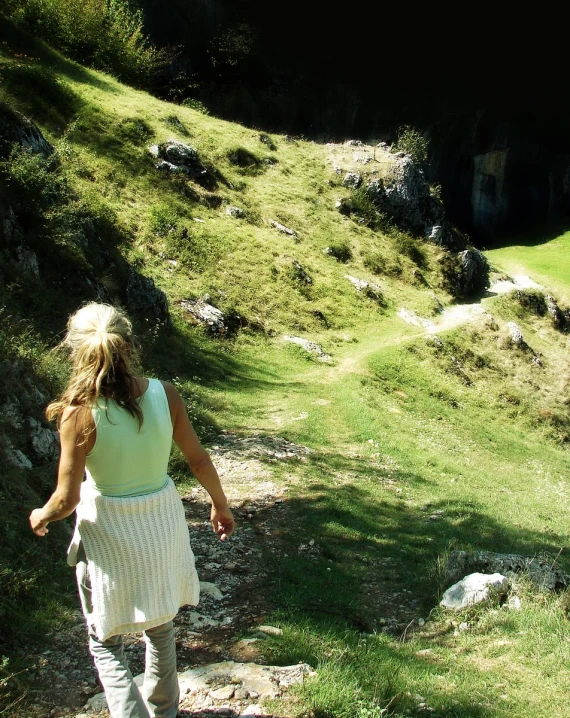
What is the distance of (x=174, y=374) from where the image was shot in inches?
537

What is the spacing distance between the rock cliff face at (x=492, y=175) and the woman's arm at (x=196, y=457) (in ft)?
151

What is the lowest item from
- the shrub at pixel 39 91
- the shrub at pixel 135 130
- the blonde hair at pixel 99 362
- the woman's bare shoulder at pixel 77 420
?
the woman's bare shoulder at pixel 77 420

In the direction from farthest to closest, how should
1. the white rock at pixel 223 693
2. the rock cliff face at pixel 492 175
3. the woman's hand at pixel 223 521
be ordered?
the rock cliff face at pixel 492 175, the white rock at pixel 223 693, the woman's hand at pixel 223 521

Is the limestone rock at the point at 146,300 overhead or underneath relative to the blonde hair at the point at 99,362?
underneath

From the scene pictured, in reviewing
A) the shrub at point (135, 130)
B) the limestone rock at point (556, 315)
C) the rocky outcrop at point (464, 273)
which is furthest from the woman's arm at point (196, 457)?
the limestone rock at point (556, 315)

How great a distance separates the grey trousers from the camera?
3047 mm

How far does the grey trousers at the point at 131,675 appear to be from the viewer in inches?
120

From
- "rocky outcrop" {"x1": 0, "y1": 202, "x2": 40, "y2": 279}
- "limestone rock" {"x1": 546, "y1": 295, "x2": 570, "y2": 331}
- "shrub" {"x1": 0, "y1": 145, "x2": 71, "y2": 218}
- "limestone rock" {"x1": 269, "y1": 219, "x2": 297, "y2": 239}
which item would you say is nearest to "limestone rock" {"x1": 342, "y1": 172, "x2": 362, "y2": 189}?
"limestone rock" {"x1": 269, "y1": 219, "x2": 297, "y2": 239}

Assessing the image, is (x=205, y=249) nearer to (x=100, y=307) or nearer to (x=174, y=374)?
(x=174, y=374)

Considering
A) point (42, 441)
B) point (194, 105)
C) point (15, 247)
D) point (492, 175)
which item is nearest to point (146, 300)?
point (15, 247)

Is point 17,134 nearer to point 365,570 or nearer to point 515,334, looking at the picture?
point 365,570

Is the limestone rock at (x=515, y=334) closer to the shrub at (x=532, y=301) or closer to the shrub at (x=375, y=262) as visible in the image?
the shrub at (x=532, y=301)

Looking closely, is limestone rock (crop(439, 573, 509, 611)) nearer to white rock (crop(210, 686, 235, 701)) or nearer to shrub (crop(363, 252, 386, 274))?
white rock (crop(210, 686, 235, 701))

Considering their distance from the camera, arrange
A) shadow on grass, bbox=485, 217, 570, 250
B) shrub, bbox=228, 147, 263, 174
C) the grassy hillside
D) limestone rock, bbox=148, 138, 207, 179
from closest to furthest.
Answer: the grassy hillside → limestone rock, bbox=148, 138, 207, 179 → shrub, bbox=228, 147, 263, 174 → shadow on grass, bbox=485, 217, 570, 250
